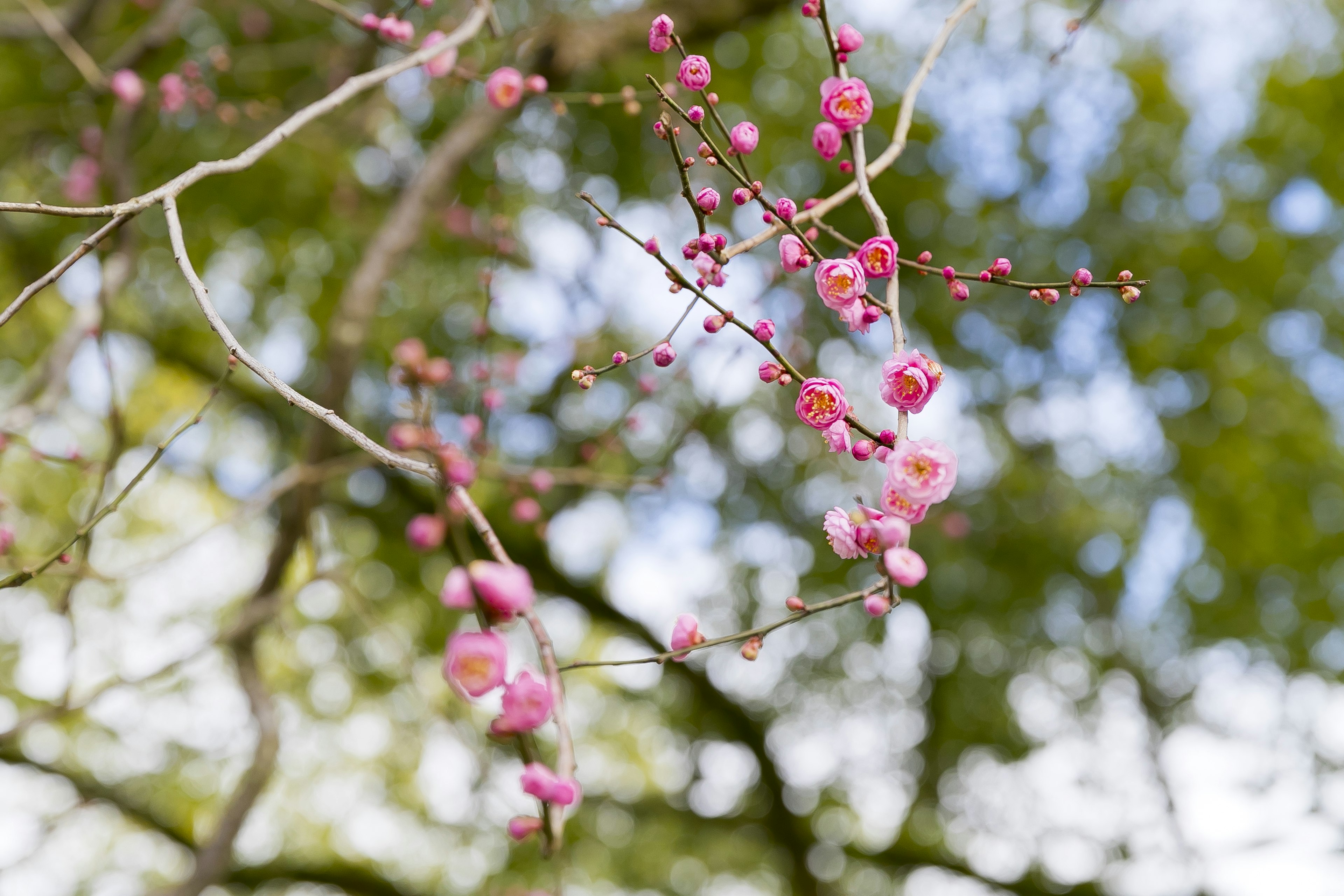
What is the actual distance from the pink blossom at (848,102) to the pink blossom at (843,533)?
0.54 metres

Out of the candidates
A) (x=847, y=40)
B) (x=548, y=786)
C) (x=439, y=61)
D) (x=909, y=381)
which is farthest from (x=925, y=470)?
(x=439, y=61)

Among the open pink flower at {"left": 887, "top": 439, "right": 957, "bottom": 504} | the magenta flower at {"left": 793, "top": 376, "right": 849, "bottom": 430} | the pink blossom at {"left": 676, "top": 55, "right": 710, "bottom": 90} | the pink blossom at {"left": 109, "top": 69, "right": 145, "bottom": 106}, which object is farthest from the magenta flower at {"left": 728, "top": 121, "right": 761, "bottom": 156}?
the pink blossom at {"left": 109, "top": 69, "right": 145, "bottom": 106}

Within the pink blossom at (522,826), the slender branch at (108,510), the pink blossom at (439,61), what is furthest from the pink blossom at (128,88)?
the pink blossom at (522,826)

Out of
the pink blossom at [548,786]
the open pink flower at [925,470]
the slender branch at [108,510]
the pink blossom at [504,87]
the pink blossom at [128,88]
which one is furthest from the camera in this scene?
the pink blossom at [128,88]

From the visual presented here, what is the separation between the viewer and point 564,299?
4.14 meters

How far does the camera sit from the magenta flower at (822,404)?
1.01 metres

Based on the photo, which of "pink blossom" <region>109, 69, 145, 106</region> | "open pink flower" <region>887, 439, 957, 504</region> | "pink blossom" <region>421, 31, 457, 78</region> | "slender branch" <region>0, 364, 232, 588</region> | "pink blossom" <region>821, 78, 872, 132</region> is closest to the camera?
Result: "open pink flower" <region>887, 439, 957, 504</region>

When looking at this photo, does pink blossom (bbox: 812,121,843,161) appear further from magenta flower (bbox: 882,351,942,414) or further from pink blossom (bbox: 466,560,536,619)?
pink blossom (bbox: 466,560,536,619)

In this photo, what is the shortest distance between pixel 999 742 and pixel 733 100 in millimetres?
4562

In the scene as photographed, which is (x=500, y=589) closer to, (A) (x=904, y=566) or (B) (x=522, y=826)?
(B) (x=522, y=826)

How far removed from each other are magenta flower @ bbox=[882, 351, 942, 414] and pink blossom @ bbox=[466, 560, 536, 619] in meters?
0.48

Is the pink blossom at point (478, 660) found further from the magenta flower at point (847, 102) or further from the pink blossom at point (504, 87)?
the pink blossom at point (504, 87)

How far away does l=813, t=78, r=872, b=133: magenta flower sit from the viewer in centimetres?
113

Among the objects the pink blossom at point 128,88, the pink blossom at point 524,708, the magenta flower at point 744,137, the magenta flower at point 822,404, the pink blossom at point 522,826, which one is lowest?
the pink blossom at point 522,826
